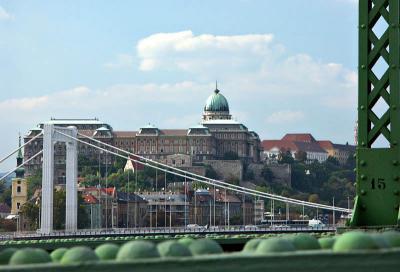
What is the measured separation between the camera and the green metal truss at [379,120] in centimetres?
1223

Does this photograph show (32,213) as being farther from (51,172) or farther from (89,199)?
A: (51,172)

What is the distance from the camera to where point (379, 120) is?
40.3 ft

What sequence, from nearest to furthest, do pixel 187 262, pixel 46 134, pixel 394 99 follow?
pixel 187 262
pixel 394 99
pixel 46 134

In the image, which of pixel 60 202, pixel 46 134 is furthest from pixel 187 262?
pixel 60 202

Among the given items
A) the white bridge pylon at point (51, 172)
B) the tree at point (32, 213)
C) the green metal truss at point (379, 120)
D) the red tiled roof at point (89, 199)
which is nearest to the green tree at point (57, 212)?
the tree at point (32, 213)

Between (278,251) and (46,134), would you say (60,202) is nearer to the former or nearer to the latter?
(46,134)

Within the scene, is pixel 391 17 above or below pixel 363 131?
above

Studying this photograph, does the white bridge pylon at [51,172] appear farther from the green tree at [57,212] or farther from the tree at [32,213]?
the tree at [32,213]

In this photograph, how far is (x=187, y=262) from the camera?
7.12 m

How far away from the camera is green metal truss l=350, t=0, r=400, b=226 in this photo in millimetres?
12227

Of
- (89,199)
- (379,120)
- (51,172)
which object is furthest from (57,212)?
(379,120)

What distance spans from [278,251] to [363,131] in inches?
200

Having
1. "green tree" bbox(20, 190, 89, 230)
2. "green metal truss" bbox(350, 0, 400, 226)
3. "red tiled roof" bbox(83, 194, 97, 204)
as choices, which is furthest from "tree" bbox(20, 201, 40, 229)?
"green metal truss" bbox(350, 0, 400, 226)

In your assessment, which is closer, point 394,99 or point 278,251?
point 278,251
